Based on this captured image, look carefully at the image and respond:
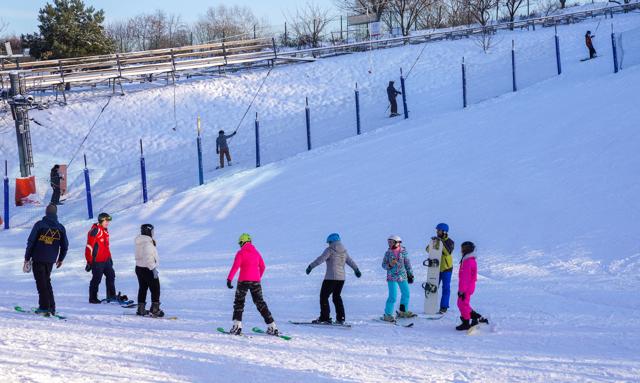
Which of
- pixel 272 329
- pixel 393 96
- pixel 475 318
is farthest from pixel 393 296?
pixel 393 96

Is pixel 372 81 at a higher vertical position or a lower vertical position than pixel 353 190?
higher

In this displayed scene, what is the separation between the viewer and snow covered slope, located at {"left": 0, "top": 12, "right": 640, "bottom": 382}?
8391mm

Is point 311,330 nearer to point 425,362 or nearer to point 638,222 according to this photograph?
point 425,362

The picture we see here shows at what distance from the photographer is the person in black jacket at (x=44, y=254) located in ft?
36.0

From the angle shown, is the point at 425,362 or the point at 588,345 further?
the point at 588,345

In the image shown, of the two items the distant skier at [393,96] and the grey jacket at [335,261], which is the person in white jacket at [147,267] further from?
the distant skier at [393,96]

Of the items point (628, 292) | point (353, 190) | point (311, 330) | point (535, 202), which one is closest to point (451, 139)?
point (353, 190)

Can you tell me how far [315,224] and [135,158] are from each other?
12739 mm

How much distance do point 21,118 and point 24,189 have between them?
86.9 inches

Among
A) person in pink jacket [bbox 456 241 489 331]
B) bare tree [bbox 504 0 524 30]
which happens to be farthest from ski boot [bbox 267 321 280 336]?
bare tree [bbox 504 0 524 30]

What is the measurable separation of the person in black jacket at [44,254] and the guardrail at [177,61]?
811 inches

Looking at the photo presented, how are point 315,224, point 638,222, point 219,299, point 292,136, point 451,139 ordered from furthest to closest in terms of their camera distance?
point 292,136 → point 451,139 → point 315,224 → point 638,222 → point 219,299

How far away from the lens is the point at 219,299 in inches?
496

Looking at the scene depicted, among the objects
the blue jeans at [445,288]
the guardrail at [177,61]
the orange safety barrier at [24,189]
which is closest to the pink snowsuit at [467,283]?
the blue jeans at [445,288]
